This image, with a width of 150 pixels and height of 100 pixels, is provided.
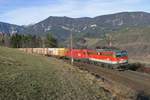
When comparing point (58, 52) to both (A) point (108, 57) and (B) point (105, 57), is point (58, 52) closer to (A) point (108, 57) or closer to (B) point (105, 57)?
(B) point (105, 57)

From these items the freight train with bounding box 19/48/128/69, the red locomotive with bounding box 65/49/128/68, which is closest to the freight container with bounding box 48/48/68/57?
the freight train with bounding box 19/48/128/69

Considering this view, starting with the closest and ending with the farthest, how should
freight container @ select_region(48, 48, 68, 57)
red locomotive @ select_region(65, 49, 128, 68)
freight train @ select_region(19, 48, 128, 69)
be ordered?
red locomotive @ select_region(65, 49, 128, 68), freight train @ select_region(19, 48, 128, 69), freight container @ select_region(48, 48, 68, 57)

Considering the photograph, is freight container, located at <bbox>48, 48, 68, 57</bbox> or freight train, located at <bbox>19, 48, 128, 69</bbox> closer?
freight train, located at <bbox>19, 48, 128, 69</bbox>

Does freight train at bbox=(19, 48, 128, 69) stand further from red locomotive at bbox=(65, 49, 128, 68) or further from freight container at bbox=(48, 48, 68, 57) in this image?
freight container at bbox=(48, 48, 68, 57)

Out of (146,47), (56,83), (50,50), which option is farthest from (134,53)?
(56,83)

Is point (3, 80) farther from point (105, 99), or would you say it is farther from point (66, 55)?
point (66, 55)

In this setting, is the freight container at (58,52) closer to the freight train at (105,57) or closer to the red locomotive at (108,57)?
the freight train at (105,57)

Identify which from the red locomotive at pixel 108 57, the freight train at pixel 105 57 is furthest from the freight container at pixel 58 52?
the red locomotive at pixel 108 57

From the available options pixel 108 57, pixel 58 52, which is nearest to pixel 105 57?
pixel 108 57

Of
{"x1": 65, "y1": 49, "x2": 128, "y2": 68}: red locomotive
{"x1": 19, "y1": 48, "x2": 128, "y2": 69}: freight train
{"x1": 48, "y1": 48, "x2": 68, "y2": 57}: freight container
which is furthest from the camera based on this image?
{"x1": 48, "y1": 48, "x2": 68, "y2": 57}: freight container

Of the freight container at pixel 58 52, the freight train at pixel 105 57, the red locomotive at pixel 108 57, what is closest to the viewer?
the red locomotive at pixel 108 57

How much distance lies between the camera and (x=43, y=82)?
25.2 meters

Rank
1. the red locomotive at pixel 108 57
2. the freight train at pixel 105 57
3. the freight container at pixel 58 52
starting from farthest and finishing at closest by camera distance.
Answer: the freight container at pixel 58 52 < the freight train at pixel 105 57 < the red locomotive at pixel 108 57

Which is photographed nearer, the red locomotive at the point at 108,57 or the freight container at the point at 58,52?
the red locomotive at the point at 108,57
